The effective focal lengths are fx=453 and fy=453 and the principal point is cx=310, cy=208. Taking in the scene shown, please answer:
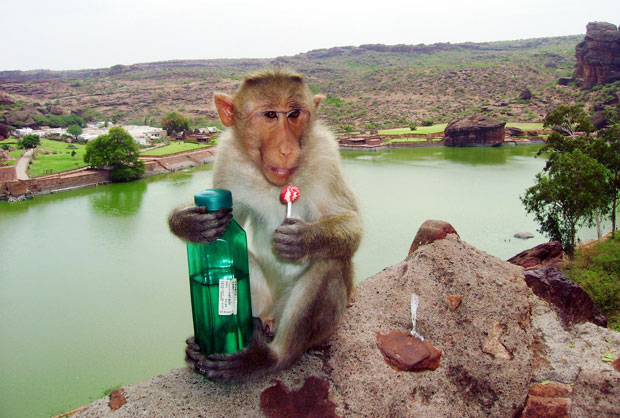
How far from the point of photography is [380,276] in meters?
4.45

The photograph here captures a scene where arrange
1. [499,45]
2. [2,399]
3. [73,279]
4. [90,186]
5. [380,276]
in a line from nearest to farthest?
[380,276], [2,399], [73,279], [90,186], [499,45]

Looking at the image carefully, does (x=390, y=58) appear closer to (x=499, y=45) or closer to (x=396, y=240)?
(x=499, y=45)

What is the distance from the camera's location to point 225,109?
2.97 meters

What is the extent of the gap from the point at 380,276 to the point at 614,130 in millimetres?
18330

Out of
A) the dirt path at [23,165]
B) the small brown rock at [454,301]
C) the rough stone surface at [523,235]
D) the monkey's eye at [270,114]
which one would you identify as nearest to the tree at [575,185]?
the rough stone surface at [523,235]

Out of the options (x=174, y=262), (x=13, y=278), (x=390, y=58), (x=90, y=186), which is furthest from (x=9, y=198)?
(x=390, y=58)

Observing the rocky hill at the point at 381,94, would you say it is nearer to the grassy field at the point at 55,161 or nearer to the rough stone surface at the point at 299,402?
the grassy field at the point at 55,161

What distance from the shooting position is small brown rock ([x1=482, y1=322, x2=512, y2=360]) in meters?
3.19

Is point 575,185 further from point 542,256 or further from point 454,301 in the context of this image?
point 454,301

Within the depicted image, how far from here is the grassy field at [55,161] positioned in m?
36.3

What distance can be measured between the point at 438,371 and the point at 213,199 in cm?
188

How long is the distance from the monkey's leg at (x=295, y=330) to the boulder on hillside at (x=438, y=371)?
14 centimetres

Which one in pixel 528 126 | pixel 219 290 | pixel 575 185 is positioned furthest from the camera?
pixel 528 126

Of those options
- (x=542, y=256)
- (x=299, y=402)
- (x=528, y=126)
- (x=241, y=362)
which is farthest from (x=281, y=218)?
(x=528, y=126)
